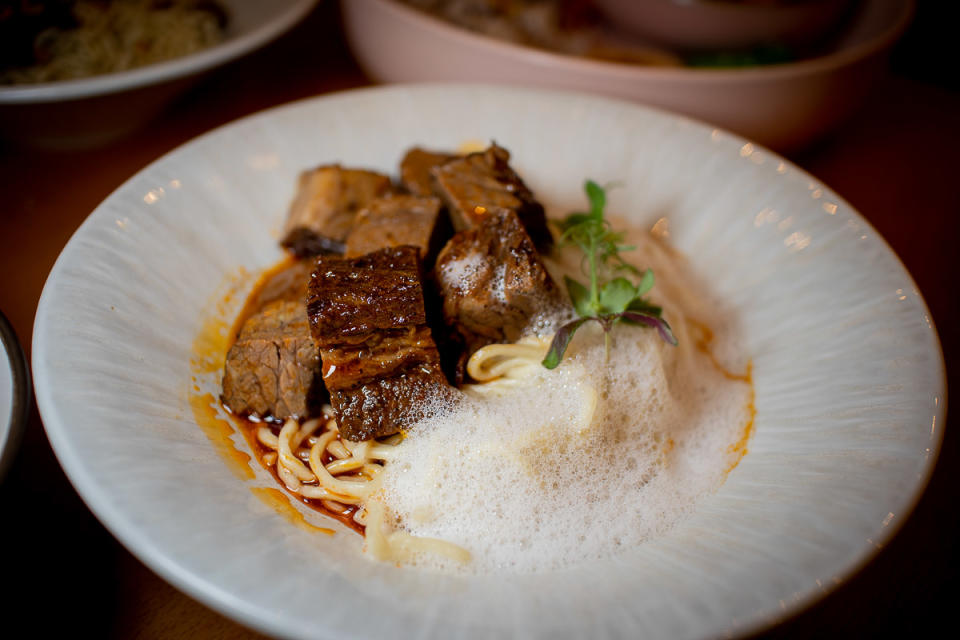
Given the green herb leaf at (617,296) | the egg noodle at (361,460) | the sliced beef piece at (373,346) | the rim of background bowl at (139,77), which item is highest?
Answer: the rim of background bowl at (139,77)

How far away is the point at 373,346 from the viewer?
2.08 metres

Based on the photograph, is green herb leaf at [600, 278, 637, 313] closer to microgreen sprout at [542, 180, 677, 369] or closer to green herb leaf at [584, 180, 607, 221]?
microgreen sprout at [542, 180, 677, 369]

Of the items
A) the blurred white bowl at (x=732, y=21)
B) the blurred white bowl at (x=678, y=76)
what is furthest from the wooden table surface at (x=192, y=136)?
the blurred white bowl at (x=732, y=21)

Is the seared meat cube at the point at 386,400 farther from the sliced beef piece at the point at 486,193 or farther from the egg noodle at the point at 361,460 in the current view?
the sliced beef piece at the point at 486,193

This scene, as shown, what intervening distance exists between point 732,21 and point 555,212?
6.95ft

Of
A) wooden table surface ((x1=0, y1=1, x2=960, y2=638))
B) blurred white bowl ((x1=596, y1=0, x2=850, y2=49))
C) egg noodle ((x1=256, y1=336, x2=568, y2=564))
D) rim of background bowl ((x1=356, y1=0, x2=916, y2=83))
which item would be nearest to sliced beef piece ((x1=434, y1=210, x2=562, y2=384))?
egg noodle ((x1=256, y1=336, x2=568, y2=564))

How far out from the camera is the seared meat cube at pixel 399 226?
8.09 ft

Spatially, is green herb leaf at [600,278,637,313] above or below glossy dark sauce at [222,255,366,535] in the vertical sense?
above

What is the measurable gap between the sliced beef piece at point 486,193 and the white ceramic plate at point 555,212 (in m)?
0.52

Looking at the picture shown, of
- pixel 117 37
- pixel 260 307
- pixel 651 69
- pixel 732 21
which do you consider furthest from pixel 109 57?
pixel 732 21

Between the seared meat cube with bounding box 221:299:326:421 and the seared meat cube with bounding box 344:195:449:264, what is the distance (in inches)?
14.5

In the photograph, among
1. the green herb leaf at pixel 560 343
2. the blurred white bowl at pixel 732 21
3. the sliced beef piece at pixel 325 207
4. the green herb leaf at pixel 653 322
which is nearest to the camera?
the green herb leaf at pixel 560 343

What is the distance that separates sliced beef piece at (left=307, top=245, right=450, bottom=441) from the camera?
2051mm

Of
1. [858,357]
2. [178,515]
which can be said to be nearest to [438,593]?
[178,515]
